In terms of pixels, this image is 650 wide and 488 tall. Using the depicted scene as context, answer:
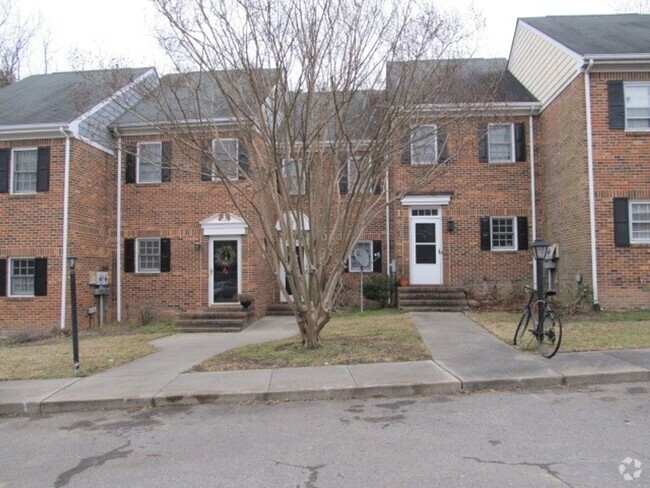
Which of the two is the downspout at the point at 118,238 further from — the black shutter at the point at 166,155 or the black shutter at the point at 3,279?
the black shutter at the point at 3,279

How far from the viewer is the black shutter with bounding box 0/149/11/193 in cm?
1460

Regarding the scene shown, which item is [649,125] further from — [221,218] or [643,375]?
[221,218]

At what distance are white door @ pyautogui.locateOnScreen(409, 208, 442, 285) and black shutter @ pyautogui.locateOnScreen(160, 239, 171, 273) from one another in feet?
23.9

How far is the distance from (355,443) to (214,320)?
30.8 feet

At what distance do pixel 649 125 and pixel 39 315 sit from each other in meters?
16.6

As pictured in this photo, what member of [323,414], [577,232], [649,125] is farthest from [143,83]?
[649,125]

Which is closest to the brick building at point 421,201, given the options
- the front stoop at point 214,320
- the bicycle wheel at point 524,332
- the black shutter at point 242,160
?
the black shutter at point 242,160

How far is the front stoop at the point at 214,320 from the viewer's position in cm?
1349

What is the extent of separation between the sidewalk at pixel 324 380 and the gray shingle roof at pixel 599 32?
8.62 metres

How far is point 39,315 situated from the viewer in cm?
1420

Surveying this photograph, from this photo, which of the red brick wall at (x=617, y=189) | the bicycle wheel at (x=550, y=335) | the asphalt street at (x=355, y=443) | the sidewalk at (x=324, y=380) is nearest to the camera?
the asphalt street at (x=355, y=443)

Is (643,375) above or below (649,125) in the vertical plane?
below

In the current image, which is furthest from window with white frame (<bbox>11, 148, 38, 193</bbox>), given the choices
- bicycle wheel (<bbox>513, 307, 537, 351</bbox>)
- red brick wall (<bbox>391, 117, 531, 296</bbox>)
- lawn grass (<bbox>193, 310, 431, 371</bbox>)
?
bicycle wheel (<bbox>513, 307, 537, 351</bbox>)

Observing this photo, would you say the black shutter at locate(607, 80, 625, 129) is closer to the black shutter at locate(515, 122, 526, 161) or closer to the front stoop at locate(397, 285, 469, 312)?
the black shutter at locate(515, 122, 526, 161)
